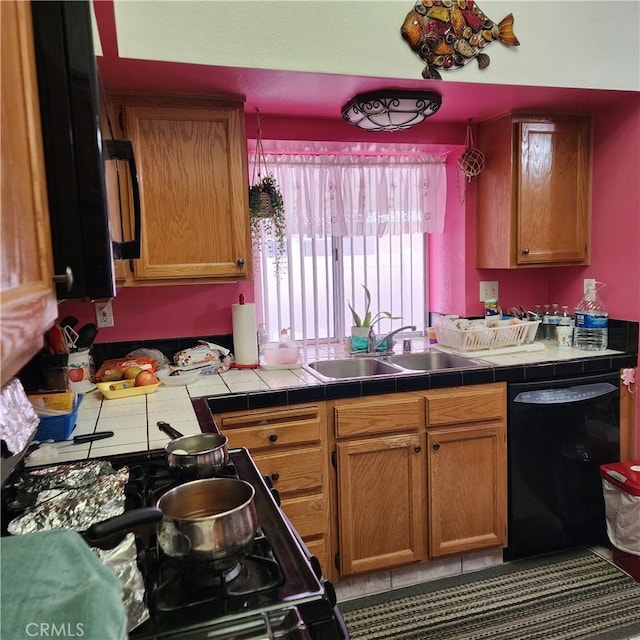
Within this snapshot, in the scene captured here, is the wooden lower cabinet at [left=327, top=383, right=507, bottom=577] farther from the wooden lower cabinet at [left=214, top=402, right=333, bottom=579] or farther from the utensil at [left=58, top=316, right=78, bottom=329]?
the utensil at [left=58, top=316, right=78, bottom=329]

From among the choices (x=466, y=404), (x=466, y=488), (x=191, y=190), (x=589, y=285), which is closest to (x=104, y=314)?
(x=191, y=190)

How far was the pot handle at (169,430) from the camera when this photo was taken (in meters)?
1.55

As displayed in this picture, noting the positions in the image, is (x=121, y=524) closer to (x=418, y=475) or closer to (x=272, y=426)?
(x=272, y=426)

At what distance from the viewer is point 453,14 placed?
2.18 m

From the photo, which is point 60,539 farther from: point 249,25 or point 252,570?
point 249,25

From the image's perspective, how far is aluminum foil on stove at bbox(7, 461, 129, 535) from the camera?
3.35ft

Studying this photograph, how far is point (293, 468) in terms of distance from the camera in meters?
2.21

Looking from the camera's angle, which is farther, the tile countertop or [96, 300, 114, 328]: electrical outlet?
[96, 300, 114, 328]: electrical outlet

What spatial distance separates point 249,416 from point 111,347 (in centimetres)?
93

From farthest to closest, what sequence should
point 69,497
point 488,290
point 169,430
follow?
1. point 488,290
2. point 169,430
3. point 69,497

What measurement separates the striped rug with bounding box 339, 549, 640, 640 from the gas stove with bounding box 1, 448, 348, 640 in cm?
146

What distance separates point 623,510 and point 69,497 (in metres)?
2.34

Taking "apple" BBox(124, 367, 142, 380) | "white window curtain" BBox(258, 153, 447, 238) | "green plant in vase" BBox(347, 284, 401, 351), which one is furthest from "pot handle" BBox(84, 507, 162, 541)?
"white window curtain" BBox(258, 153, 447, 238)

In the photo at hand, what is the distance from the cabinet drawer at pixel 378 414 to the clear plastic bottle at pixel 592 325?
1.05 metres
